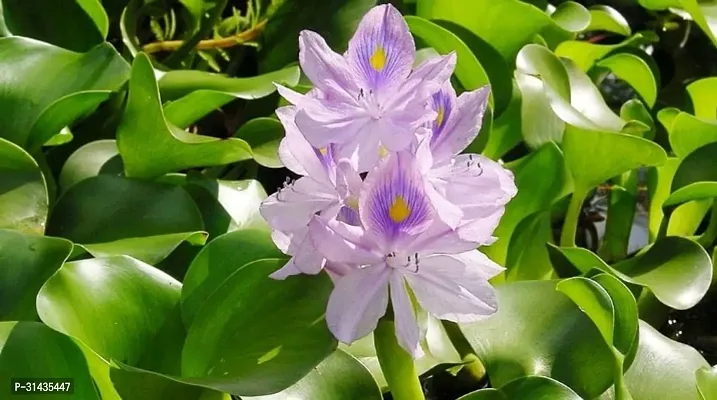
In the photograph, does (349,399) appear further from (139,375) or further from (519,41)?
(519,41)

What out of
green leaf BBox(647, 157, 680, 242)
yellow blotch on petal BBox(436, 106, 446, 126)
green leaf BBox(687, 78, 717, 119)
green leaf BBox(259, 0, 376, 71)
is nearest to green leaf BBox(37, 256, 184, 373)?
yellow blotch on petal BBox(436, 106, 446, 126)

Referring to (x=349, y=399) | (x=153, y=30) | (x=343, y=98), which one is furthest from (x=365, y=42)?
(x=153, y=30)

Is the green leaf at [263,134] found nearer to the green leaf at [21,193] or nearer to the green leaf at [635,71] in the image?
the green leaf at [21,193]

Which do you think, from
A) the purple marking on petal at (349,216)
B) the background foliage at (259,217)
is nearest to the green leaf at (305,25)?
the background foliage at (259,217)

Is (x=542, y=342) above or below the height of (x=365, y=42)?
below

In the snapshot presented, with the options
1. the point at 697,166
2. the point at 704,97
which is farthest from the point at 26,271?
the point at 704,97
